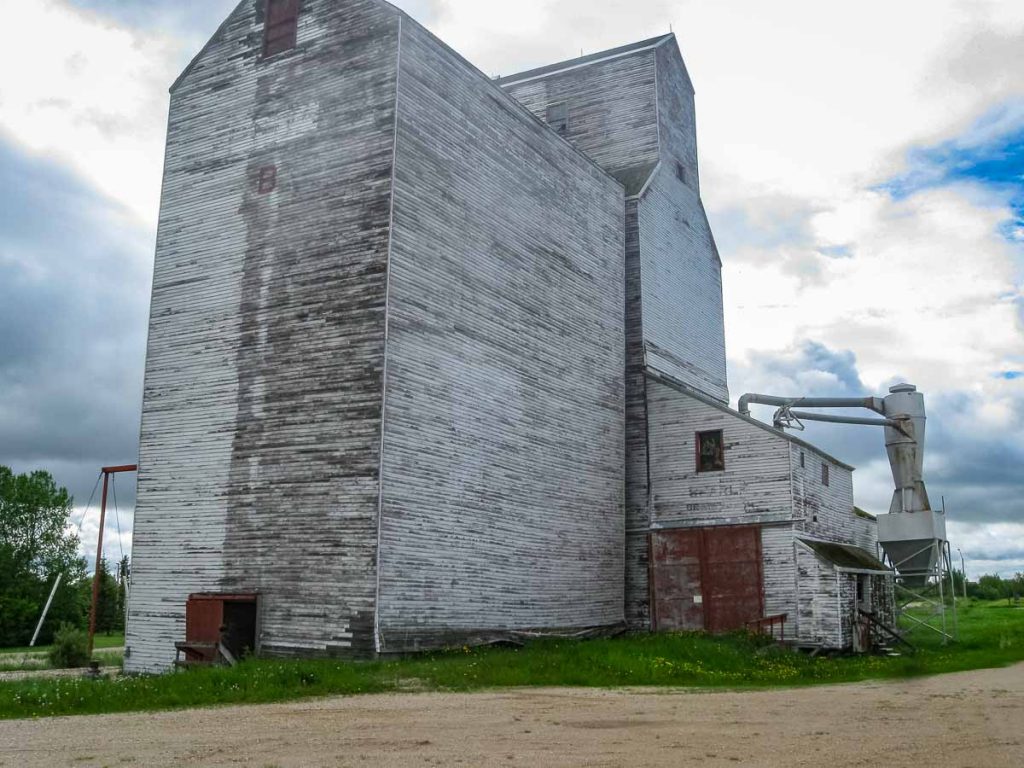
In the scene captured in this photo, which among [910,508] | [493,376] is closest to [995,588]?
[910,508]

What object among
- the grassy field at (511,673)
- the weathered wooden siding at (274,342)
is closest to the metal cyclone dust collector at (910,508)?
the grassy field at (511,673)

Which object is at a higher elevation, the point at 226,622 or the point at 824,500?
the point at 824,500

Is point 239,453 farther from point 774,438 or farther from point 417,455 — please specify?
point 774,438

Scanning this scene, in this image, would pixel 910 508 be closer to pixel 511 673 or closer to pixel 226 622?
pixel 511 673

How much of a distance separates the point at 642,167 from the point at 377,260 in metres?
15.0

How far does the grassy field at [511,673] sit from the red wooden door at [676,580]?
1996mm

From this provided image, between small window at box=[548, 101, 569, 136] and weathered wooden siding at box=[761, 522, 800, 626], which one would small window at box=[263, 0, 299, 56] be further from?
weathered wooden siding at box=[761, 522, 800, 626]

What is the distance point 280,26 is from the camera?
25.8 m

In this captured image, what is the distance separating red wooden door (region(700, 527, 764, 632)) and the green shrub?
17416 mm

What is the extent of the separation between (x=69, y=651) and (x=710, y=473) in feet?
61.2

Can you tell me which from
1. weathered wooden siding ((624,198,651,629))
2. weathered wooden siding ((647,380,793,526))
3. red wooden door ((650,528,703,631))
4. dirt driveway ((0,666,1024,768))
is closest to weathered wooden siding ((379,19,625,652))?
weathered wooden siding ((624,198,651,629))

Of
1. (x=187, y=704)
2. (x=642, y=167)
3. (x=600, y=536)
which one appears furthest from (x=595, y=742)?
(x=642, y=167)

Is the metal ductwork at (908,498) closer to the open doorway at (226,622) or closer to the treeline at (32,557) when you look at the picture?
the open doorway at (226,622)

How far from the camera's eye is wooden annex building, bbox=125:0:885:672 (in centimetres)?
2192
